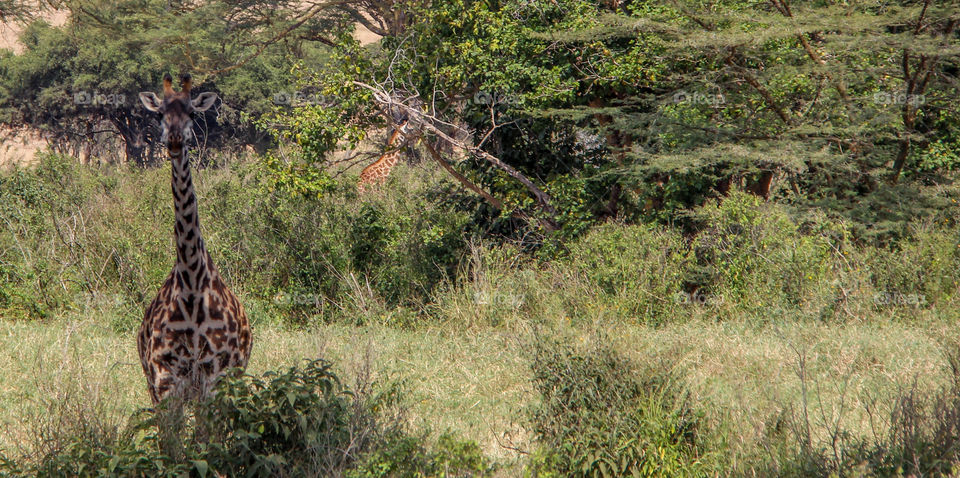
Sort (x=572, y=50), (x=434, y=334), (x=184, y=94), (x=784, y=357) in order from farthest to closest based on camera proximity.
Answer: (x=572, y=50) < (x=434, y=334) < (x=784, y=357) < (x=184, y=94)

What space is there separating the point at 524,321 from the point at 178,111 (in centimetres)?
435

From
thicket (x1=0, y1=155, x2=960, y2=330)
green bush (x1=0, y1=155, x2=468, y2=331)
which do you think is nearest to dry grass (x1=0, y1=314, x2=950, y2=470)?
thicket (x1=0, y1=155, x2=960, y2=330)

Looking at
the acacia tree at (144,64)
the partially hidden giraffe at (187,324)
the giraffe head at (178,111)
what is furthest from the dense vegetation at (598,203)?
the acacia tree at (144,64)

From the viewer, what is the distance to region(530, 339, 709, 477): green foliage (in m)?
4.75

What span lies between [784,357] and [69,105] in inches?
1064

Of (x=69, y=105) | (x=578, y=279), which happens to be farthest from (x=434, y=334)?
(x=69, y=105)

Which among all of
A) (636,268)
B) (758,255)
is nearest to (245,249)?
(636,268)

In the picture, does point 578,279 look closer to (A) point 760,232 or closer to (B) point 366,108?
(A) point 760,232

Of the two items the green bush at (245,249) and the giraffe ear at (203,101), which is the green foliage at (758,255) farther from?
the giraffe ear at (203,101)

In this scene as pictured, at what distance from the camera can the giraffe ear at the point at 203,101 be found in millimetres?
4695

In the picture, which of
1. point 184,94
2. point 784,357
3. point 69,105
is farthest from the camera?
point 69,105

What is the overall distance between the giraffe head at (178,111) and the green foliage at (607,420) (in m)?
2.43

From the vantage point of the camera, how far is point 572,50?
Result: 10180 millimetres

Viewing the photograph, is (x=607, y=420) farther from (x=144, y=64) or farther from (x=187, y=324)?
(x=144, y=64)
